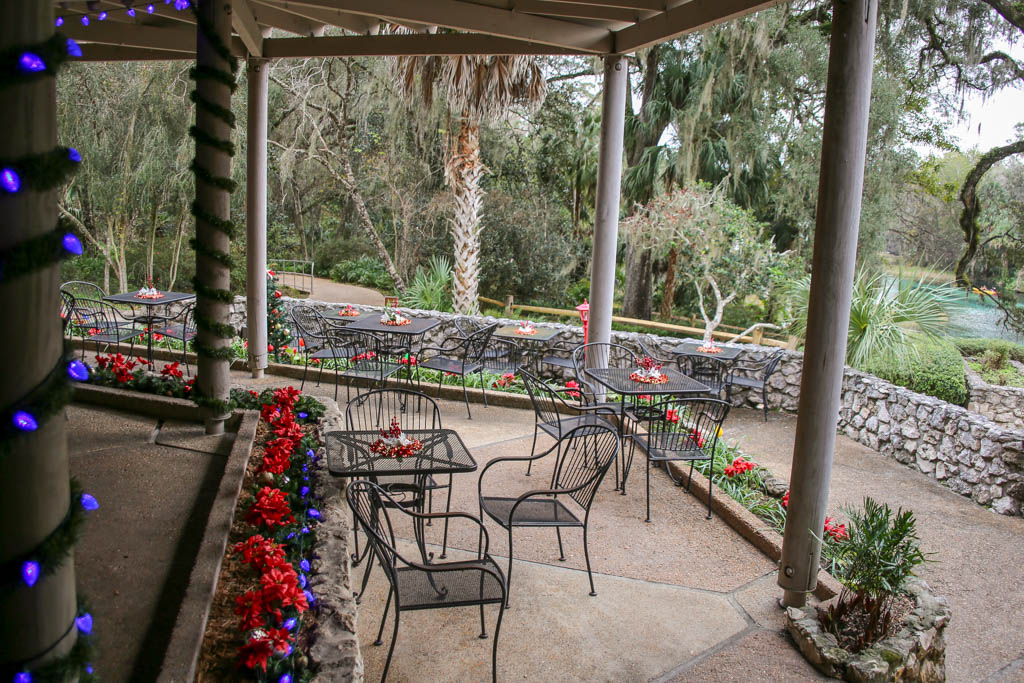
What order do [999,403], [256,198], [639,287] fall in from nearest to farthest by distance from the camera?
[256,198] < [999,403] < [639,287]

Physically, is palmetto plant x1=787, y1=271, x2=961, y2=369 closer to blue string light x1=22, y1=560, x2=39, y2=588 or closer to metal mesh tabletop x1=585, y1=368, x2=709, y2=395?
metal mesh tabletop x1=585, y1=368, x2=709, y2=395

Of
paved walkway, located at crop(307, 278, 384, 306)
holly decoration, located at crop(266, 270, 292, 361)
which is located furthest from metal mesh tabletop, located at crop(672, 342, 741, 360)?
paved walkway, located at crop(307, 278, 384, 306)

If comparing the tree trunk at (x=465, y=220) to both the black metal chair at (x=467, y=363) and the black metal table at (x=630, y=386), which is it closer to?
the black metal chair at (x=467, y=363)

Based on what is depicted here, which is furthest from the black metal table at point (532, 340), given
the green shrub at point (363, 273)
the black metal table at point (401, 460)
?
the green shrub at point (363, 273)

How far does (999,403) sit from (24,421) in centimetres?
1039

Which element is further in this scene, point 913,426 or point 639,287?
point 639,287

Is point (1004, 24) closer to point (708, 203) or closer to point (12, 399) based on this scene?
point (708, 203)

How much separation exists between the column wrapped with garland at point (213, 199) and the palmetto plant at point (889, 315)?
6153 mm

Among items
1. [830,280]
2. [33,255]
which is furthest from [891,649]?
[33,255]

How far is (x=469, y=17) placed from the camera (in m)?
5.04

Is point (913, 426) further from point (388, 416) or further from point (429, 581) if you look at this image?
point (429, 581)

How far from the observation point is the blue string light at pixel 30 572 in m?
1.41

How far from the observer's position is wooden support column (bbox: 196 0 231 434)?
406 cm

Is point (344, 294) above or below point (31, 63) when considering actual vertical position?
below
